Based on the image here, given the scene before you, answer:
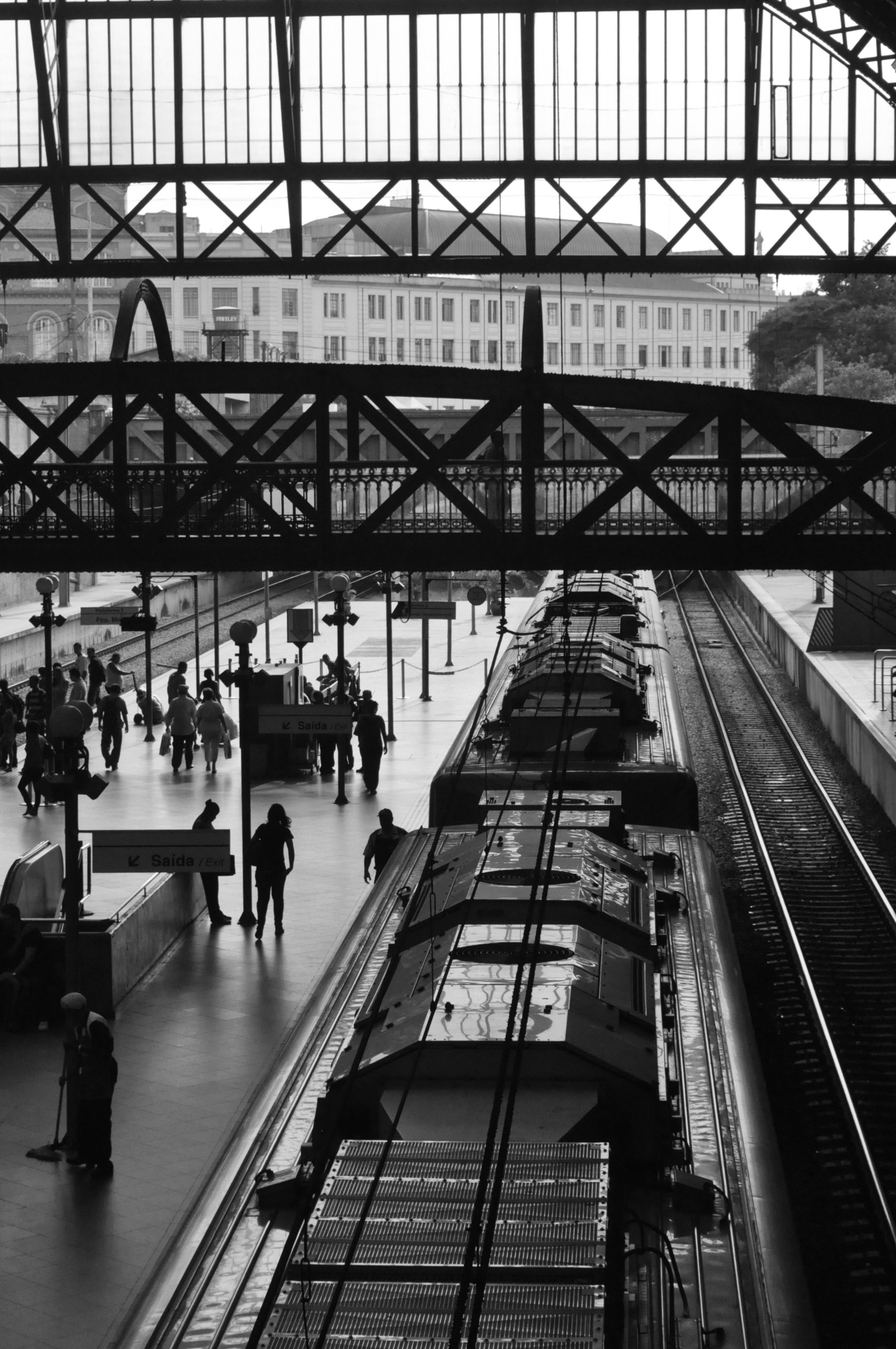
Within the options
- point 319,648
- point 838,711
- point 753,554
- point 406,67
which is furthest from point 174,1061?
point 319,648

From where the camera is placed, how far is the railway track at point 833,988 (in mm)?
10648

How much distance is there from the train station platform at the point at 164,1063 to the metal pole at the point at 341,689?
0.23 m

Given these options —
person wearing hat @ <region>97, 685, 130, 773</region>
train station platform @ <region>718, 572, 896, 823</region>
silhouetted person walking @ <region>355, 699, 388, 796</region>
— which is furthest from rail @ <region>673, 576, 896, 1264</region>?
person wearing hat @ <region>97, 685, 130, 773</region>

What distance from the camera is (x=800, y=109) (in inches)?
790

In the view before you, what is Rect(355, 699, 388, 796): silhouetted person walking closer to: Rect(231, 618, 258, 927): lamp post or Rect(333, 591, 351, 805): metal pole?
Rect(333, 591, 351, 805): metal pole

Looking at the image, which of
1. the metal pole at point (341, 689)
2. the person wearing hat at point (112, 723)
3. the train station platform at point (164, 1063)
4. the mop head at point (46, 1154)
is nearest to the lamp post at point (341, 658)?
the metal pole at point (341, 689)

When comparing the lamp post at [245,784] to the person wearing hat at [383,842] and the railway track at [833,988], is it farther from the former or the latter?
the railway track at [833,988]

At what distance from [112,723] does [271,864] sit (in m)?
10.2

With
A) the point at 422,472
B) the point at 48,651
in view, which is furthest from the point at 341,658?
the point at 422,472

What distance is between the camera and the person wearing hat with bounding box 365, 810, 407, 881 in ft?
58.1

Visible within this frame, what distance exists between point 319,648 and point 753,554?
31.7 meters

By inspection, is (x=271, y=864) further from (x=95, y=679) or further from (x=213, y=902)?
(x=95, y=679)

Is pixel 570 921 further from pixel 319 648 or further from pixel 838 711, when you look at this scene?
pixel 319 648

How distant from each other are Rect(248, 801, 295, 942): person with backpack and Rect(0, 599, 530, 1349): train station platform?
0.82 feet
